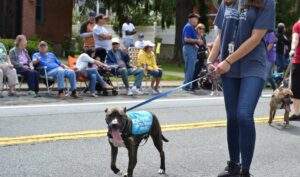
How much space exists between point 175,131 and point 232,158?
138 inches

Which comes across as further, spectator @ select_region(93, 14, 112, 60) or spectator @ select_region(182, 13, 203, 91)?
spectator @ select_region(182, 13, 203, 91)

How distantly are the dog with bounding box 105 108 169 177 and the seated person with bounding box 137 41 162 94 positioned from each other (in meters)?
9.38

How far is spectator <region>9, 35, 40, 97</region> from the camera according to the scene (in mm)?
14008

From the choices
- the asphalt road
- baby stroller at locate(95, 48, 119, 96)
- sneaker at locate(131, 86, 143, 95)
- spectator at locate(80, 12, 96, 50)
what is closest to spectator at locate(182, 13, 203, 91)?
sneaker at locate(131, 86, 143, 95)

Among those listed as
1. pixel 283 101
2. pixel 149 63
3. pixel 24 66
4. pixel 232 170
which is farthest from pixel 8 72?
pixel 232 170

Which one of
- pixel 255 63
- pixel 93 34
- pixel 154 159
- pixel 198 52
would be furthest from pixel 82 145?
pixel 198 52

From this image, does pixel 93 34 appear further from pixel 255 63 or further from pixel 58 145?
pixel 255 63

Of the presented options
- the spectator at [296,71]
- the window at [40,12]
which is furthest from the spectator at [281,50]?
the window at [40,12]

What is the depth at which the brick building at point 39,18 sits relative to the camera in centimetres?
2453

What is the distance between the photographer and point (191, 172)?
22.8 ft

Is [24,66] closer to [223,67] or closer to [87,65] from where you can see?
[87,65]

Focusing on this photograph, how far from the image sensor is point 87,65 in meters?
14.8

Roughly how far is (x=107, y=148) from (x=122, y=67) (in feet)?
25.0

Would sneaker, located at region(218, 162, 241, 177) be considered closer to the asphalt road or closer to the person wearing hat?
the asphalt road
